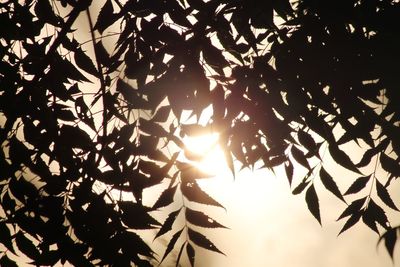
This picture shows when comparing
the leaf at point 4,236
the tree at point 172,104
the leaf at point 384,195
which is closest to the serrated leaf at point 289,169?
the tree at point 172,104

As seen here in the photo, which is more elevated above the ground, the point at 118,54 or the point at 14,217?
the point at 118,54

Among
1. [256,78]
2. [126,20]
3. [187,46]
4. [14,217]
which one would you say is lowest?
[14,217]

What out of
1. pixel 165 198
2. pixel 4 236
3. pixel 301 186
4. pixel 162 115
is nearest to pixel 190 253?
pixel 165 198

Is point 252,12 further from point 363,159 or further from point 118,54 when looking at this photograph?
point 363,159

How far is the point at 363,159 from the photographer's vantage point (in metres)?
2.25

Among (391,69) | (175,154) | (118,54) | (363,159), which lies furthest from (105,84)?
(363,159)

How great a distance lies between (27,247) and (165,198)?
0.92m

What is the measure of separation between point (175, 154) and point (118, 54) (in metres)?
0.76

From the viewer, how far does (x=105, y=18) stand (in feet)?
5.68

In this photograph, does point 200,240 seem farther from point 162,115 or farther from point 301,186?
point 301,186

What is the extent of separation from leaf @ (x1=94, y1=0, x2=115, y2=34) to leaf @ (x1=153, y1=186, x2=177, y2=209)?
35.5 inches

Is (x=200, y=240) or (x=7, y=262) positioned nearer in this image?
(x=200, y=240)

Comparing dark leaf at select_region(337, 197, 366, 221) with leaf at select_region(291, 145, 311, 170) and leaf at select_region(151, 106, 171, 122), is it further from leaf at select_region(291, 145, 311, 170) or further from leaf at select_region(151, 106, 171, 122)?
leaf at select_region(151, 106, 171, 122)

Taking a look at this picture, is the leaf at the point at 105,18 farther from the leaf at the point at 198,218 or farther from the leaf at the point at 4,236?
the leaf at the point at 4,236
